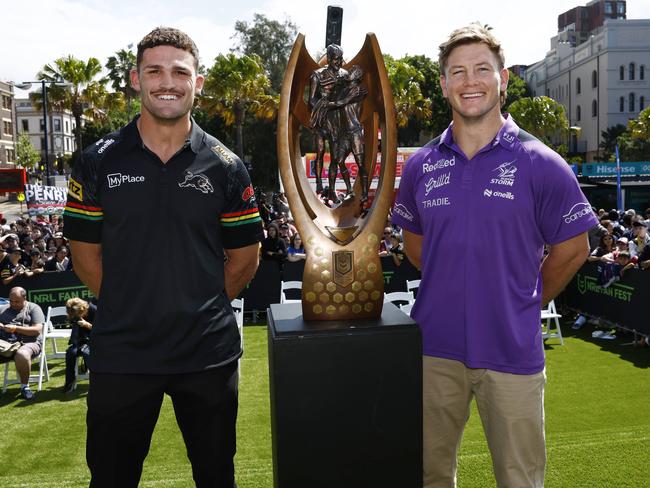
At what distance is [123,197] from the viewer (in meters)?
2.48

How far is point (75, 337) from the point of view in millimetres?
7930

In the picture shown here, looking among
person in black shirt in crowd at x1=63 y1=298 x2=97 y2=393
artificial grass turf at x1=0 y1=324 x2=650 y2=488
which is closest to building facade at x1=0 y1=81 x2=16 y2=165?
person in black shirt in crowd at x1=63 y1=298 x2=97 y2=393

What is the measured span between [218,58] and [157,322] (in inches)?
1090

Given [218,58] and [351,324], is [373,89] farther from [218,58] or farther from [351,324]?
[218,58]

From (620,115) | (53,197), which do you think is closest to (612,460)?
(53,197)

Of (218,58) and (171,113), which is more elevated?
(218,58)

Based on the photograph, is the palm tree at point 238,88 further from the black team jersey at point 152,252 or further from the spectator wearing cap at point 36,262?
the black team jersey at point 152,252

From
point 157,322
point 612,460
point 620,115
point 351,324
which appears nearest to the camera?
point 157,322

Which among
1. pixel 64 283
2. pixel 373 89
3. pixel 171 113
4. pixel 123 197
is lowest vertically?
pixel 64 283

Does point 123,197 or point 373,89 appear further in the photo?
point 373,89

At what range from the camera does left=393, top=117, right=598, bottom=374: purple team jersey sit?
8.64 feet

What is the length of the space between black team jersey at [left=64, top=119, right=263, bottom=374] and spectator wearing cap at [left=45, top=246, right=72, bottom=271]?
32.6 ft

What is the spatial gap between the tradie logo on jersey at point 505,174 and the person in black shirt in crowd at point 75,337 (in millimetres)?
6235

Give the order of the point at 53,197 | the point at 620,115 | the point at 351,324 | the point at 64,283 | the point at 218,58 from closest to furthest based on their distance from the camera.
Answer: the point at 351,324
the point at 64,283
the point at 53,197
the point at 218,58
the point at 620,115
